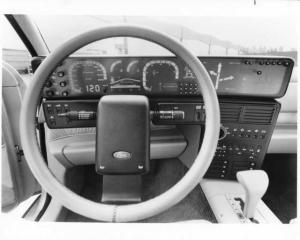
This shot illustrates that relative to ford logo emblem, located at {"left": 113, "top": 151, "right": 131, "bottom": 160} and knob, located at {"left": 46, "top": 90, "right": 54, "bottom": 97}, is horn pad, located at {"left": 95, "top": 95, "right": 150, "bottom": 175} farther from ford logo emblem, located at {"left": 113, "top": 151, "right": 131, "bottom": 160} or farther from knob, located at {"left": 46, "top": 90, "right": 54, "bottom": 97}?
knob, located at {"left": 46, "top": 90, "right": 54, "bottom": 97}

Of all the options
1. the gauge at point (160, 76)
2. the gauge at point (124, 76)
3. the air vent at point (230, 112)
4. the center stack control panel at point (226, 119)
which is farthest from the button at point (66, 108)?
the air vent at point (230, 112)

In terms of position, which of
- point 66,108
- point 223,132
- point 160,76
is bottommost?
point 223,132

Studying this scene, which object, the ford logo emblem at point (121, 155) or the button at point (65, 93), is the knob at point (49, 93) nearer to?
the button at point (65, 93)

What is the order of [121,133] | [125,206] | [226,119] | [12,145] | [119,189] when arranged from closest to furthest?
[125,206]
[121,133]
[119,189]
[226,119]
[12,145]

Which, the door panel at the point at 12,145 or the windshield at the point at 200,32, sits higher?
the windshield at the point at 200,32

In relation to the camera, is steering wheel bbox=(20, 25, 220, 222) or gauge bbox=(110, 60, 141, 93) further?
gauge bbox=(110, 60, 141, 93)

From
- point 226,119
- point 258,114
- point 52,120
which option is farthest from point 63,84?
point 258,114

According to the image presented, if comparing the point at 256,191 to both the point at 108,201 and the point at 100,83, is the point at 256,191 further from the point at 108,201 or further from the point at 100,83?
the point at 100,83

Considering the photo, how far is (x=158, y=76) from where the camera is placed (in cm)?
80

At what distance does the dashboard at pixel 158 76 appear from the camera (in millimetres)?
769

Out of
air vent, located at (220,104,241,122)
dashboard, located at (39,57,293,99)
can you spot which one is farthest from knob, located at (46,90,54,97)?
air vent, located at (220,104,241,122)

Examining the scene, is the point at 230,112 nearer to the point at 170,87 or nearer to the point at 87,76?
the point at 170,87

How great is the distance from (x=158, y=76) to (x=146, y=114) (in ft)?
0.68

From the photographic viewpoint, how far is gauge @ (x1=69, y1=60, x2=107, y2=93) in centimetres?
76
